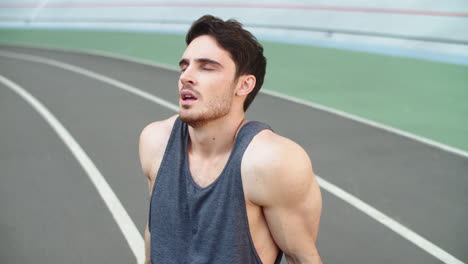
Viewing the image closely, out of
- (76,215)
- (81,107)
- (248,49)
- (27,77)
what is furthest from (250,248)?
(27,77)

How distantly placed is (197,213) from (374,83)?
9133 mm

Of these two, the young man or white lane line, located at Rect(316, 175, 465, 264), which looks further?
white lane line, located at Rect(316, 175, 465, 264)

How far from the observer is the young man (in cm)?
265

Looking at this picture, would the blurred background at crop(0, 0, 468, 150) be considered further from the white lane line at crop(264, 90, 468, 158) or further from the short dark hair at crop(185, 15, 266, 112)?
the short dark hair at crop(185, 15, 266, 112)

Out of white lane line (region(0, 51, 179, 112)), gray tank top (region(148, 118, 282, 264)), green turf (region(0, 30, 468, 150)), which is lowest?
white lane line (region(0, 51, 179, 112))

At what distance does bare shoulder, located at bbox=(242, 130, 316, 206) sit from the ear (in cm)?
33

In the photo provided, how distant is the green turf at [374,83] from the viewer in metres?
8.95

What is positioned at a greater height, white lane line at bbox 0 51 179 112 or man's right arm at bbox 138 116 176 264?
man's right arm at bbox 138 116 176 264

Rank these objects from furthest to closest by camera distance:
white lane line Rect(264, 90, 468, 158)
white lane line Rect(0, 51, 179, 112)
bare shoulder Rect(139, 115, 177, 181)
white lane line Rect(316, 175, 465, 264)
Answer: white lane line Rect(0, 51, 179, 112) < white lane line Rect(264, 90, 468, 158) < white lane line Rect(316, 175, 465, 264) < bare shoulder Rect(139, 115, 177, 181)

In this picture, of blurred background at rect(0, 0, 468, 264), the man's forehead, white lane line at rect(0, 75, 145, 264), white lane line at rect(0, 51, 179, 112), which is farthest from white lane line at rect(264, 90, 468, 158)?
the man's forehead

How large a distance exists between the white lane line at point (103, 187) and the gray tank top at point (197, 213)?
2149mm

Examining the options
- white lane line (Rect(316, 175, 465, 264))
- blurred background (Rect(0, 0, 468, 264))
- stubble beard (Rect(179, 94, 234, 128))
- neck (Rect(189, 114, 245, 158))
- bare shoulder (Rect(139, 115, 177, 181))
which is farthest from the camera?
blurred background (Rect(0, 0, 468, 264))

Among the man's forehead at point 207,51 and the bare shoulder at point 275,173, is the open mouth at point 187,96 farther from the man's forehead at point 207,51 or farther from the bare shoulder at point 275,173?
the bare shoulder at point 275,173

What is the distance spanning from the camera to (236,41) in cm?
280
